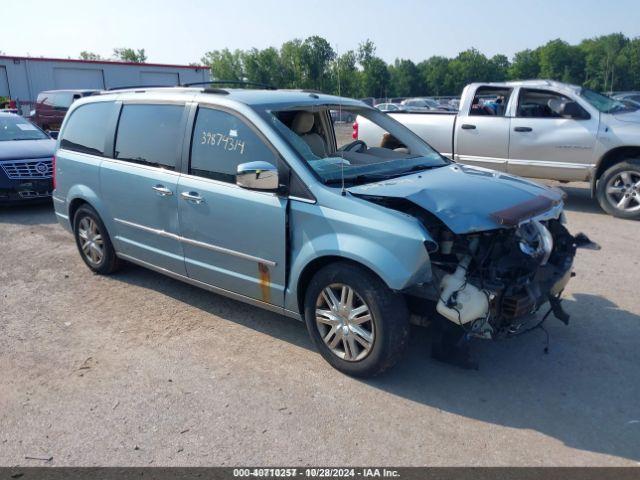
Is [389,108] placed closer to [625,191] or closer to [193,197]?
[625,191]

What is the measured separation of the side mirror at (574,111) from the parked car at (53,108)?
16995 mm

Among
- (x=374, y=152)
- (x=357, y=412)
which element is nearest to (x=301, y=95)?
(x=374, y=152)

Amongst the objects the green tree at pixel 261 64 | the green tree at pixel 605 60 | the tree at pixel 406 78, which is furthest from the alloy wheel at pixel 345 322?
the tree at pixel 406 78

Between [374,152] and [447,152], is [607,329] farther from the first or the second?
[447,152]

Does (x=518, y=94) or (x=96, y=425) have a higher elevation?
(x=518, y=94)

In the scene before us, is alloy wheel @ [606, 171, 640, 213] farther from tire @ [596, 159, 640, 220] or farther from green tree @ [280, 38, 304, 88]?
green tree @ [280, 38, 304, 88]

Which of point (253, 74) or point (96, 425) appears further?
point (253, 74)

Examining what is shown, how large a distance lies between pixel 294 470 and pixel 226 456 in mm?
395

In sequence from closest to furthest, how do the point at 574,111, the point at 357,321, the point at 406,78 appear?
1. the point at 357,321
2. the point at 574,111
3. the point at 406,78

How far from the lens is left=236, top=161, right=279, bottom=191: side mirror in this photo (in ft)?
12.7

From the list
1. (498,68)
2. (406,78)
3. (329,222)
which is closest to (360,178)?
(329,222)

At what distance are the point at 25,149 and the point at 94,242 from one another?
4849 millimetres

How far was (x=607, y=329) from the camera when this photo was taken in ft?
14.8

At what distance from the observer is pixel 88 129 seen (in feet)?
18.9
